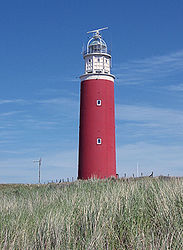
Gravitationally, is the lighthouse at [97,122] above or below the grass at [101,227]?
above

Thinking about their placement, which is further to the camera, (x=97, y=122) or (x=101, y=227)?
(x=97, y=122)

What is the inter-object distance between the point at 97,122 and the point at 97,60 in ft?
15.0

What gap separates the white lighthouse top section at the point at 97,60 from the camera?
23797 mm

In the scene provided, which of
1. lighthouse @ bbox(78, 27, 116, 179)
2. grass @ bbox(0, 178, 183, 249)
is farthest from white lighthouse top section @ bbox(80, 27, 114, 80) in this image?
grass @ bbox(0, 178, 183, 249)

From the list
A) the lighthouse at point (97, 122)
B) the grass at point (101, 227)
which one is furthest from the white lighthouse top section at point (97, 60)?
the grass at point (101, 227)

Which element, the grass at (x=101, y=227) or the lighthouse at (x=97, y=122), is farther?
the lighthouse at (x=97, y=122)

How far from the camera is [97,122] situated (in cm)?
2250

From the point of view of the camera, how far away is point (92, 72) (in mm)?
23797

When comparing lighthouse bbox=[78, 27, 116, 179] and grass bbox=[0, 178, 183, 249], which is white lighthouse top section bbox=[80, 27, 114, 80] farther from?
grass bbox=[0, 178, 183, 249]

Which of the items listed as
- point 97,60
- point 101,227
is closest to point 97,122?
point 97,60

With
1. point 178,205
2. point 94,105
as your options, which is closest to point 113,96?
point 94,105

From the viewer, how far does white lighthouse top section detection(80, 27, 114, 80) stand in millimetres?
23797

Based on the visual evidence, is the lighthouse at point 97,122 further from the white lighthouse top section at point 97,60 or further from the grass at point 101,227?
the grass at point 101,227

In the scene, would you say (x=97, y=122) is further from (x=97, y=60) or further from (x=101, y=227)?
(x=101, y=227)
